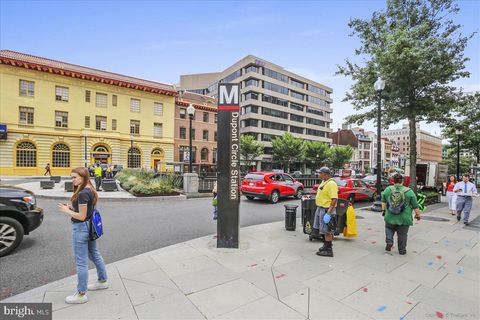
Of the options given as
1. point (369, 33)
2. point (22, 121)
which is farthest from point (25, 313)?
point (22, 121)

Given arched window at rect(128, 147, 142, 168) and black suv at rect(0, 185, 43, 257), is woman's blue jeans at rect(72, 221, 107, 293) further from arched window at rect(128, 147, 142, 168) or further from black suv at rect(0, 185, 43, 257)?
arched window at rect(128, 147, 142, 168)

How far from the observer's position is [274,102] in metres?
56.6

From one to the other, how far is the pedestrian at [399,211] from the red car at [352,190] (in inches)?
307

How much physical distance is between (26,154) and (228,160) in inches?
1390

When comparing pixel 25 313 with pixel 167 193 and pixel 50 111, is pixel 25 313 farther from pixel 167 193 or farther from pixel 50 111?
pixel 50 111

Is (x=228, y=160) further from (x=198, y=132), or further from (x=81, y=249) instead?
(x=198, y=132)

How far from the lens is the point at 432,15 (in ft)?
38.5

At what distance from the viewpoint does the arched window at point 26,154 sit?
29.4m

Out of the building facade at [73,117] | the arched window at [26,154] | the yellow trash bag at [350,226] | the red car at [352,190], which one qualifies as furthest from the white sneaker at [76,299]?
the arched window at [26,154]

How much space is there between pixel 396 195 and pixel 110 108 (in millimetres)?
37995

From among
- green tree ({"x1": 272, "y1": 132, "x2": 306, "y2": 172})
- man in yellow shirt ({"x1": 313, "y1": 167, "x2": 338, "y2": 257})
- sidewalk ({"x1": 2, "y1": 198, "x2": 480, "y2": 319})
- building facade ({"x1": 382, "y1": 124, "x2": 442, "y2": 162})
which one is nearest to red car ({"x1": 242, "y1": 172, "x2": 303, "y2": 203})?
sidewalk ({"x1": 2, "y1": 198, "x2": 480, "y2": 319})

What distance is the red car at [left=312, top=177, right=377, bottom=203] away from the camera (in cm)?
1335

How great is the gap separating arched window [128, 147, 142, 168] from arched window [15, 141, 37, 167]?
10968 millimetres

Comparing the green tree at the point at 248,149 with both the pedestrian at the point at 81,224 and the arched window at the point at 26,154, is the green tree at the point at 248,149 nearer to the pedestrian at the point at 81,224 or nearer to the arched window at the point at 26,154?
the arched window at the point at 26,154
